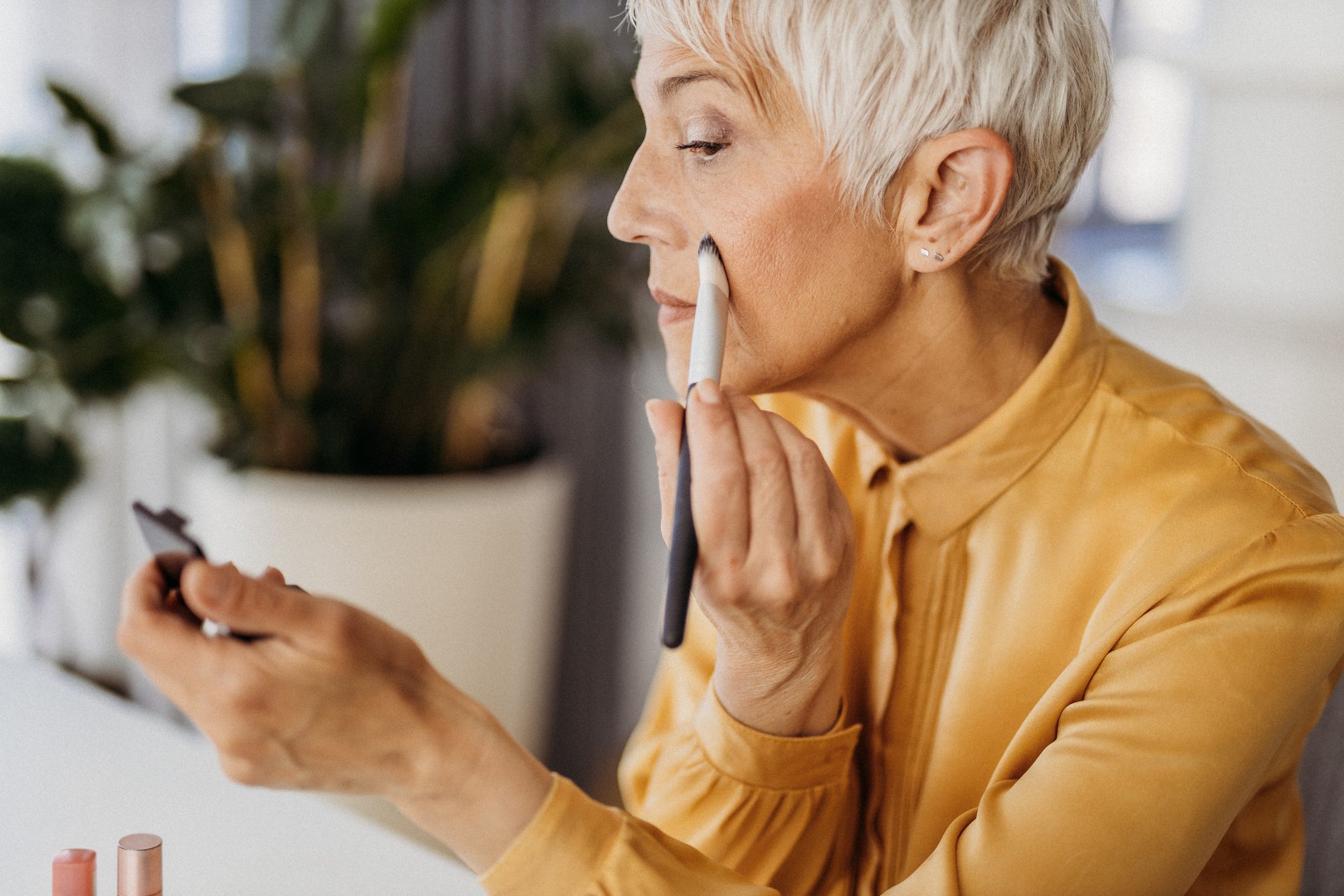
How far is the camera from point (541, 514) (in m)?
2.12

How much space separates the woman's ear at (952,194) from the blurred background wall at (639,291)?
39.7 inches

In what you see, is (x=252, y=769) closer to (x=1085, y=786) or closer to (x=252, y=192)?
(x=1085, y=786)

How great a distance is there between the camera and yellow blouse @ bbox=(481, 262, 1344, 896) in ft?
2.49

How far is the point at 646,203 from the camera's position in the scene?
0.88 m

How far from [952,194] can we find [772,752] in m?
0.42

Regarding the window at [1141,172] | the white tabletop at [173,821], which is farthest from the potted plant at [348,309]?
the white tabletop at [173,821]

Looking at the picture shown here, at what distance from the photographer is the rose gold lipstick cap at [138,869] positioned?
71 cm

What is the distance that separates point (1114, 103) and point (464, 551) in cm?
134

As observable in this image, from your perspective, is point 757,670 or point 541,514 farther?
point 541,514

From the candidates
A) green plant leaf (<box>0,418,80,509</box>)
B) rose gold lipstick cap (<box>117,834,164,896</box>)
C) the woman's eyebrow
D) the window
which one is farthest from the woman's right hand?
green plant leaf (<box>0,418,80,509</box>)

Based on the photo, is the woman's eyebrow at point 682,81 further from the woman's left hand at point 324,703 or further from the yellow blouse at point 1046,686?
the woman's left hand at point 324,703

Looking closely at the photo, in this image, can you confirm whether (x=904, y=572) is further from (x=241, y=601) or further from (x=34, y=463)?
(x=34, y=463)

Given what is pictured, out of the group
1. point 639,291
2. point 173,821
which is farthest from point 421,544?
point 173,821

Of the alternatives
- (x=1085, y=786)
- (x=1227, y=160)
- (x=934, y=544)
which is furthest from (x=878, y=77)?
(x=1227, y=160)
